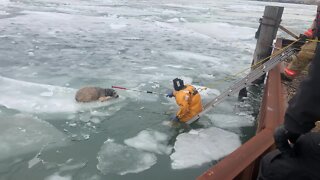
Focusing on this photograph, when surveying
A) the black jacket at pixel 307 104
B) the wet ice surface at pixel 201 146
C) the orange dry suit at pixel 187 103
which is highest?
the black jacket at pixel 307 104

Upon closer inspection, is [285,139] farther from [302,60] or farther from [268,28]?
[268,28]

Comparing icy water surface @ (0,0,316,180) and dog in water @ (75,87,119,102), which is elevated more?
dog in water @ (75,87,119,102)

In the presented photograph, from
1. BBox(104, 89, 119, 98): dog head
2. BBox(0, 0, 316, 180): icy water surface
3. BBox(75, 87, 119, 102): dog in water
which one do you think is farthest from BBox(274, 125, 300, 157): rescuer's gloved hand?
BBox(104, 89, 119, 98): dog head

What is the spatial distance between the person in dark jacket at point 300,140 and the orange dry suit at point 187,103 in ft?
13.0

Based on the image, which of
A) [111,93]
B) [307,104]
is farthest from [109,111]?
[307,104]

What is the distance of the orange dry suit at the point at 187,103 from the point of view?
20.9ft

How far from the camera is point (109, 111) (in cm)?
724

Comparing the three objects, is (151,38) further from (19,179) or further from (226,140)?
(19,179)

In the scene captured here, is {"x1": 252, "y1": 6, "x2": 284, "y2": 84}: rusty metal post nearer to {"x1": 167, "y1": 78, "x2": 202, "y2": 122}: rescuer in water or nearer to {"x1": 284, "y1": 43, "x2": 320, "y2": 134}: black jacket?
{"x1": 167, "y1": 78, "x2": 202, "y2": 122}: rescuer in water

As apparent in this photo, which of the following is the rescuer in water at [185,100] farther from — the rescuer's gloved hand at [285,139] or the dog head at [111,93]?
the rescuer's gloved hand at [285,139]

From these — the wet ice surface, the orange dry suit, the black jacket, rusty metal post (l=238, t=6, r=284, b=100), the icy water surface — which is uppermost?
the black jacket

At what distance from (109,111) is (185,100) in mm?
1766

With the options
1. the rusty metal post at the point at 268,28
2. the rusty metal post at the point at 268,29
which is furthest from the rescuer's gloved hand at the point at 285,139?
the rusty metal post at the point at 268,28

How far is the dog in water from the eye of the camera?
7.62m
